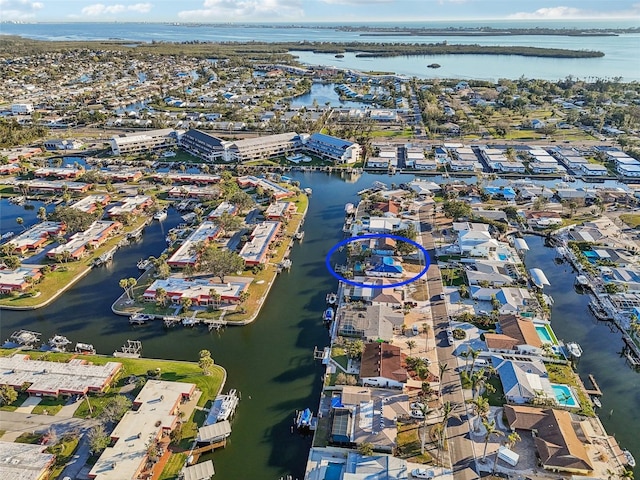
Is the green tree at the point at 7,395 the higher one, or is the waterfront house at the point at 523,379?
the green tree at the point at 7,395

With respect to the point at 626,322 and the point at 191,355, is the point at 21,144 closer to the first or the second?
the point at 191,355

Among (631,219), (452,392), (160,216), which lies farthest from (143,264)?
(631,219)

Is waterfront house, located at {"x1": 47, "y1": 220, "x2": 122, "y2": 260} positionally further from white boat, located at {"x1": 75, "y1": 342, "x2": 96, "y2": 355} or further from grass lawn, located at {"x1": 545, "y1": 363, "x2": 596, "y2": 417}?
grass lawn, located at {"x1": 545, "y1": 363, "x2": 596, "y2": 417}

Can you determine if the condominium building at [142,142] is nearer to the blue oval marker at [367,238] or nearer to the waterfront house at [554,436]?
the blue oval marker at [367,238]

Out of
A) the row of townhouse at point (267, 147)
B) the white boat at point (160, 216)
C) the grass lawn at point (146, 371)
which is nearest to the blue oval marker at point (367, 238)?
the grass lawn at point (146, 371)

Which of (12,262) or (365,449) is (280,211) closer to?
(12,262)

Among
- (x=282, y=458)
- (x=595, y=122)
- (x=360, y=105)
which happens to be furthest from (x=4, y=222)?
(x=595, y=122)
